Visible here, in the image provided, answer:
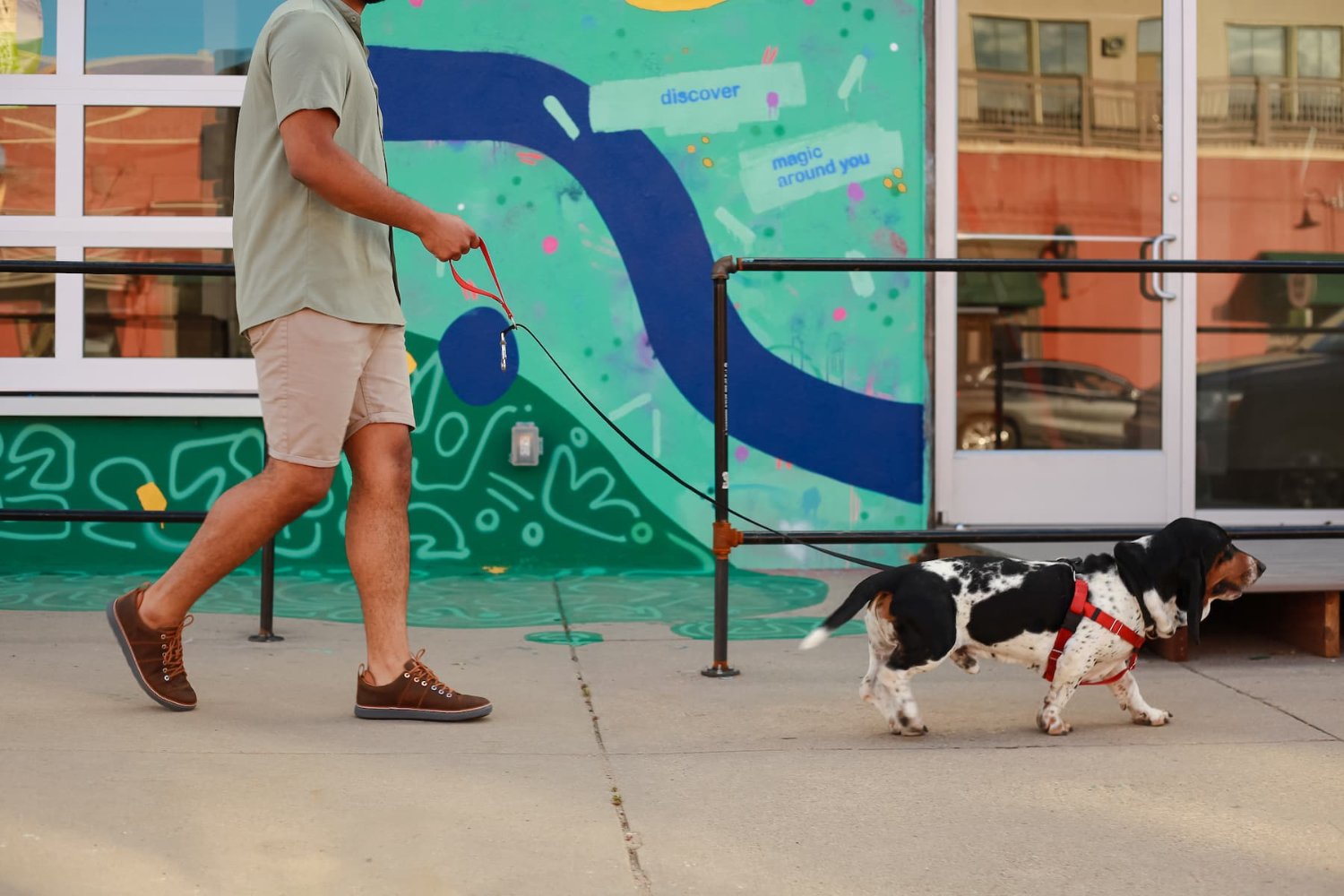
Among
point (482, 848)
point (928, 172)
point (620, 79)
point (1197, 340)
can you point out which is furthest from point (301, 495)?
point (1197, 340)

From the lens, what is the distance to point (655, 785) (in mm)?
3002

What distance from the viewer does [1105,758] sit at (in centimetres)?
323

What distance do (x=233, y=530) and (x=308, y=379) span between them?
38 cm

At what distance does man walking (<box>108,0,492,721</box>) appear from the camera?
323cm

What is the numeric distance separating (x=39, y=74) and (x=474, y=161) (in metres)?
1.65

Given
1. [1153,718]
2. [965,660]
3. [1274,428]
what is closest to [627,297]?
[965,660]

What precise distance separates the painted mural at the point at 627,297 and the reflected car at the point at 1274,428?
149 cm

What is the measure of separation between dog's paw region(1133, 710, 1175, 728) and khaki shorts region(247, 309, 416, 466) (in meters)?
2.01

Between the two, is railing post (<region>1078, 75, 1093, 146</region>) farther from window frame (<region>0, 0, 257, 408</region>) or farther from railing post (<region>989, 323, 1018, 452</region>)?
window frame (<region>0, 0, 257, 408</region>)

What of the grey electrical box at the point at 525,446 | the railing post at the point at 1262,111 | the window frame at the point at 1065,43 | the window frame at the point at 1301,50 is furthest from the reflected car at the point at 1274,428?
the grey electrical box at the point at 525,446

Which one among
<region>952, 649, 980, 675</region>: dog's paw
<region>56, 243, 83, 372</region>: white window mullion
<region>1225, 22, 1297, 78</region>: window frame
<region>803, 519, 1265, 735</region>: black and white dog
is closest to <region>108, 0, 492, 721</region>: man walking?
<region>803, 519, 1265, 735</region>: black and white dog

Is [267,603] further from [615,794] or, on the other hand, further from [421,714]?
[615,794]

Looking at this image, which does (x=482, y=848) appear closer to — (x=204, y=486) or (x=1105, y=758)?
(x=1105, y=758)

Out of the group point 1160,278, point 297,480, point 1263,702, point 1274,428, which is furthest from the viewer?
point 1274,428
